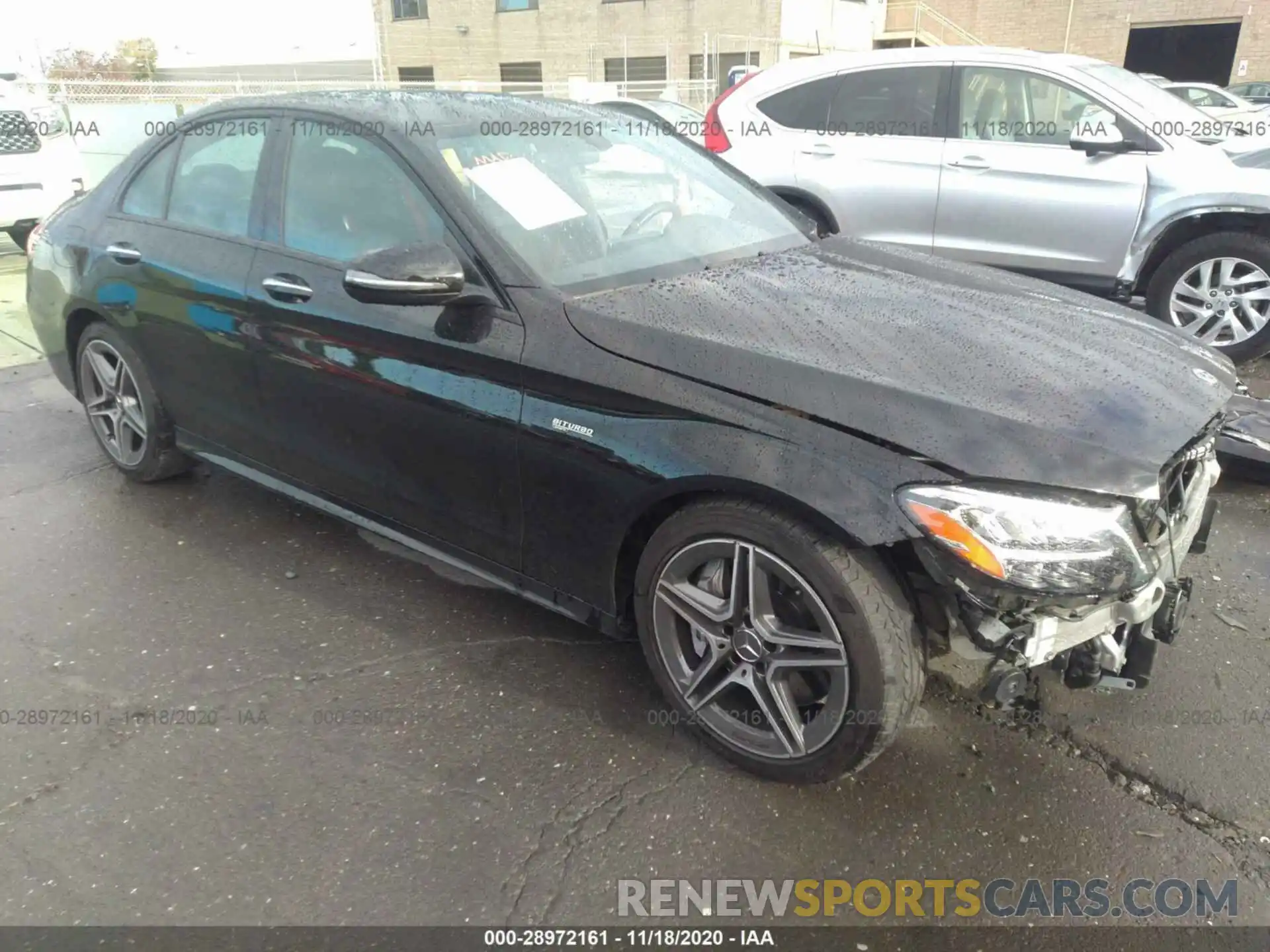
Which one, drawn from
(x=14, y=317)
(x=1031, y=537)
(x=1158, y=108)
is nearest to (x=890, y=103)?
(x=1158, y=108)

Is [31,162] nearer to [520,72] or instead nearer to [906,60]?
[906,60]

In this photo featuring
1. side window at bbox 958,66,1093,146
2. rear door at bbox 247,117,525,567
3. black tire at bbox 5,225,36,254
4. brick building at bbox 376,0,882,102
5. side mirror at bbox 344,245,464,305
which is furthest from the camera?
brick building at bbox 376,0,882,102

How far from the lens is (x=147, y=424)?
3945 millimetres

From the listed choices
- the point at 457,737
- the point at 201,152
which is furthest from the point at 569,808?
the point at 201,152

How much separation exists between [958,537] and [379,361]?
69.1 inches

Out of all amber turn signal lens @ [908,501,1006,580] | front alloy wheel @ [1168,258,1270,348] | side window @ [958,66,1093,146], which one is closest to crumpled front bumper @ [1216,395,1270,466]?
front alloy wheel @ [1168,258,1270,348]

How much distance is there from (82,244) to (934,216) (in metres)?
4.80

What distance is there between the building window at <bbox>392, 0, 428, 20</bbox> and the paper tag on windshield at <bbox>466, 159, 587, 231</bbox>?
34844 millimetres

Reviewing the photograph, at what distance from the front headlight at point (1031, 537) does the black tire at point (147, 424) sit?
3.24 meters

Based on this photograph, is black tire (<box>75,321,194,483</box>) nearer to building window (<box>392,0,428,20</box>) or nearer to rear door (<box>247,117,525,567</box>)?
rear door (<box>247,117,525,567</box>)

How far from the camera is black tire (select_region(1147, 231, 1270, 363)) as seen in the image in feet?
16.9

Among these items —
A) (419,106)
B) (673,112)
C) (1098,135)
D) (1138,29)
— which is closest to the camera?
(419,106)

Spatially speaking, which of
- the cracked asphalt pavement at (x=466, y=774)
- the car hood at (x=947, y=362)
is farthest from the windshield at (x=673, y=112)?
the cracked asphalt pavement at (x=466, y=774)

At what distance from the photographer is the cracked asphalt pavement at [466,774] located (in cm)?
220
